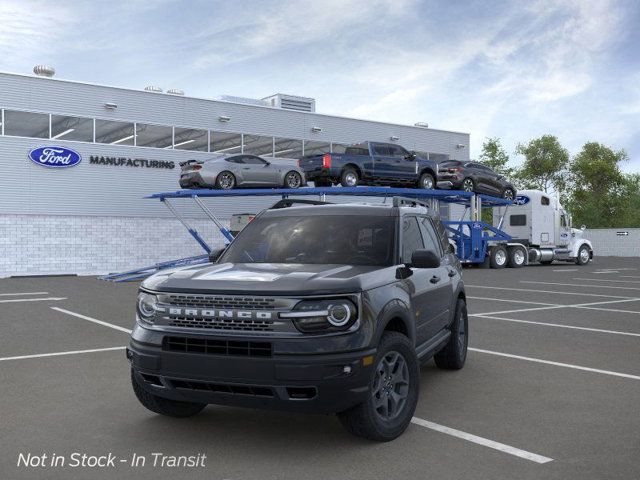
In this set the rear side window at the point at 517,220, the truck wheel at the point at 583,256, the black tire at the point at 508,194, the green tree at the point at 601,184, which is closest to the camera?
the black tire at the point at 508,194

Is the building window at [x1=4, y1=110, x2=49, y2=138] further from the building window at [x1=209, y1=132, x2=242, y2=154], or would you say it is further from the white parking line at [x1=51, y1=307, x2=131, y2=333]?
the white parking line at [x1=51, y1=307, x2=131, y2=333]

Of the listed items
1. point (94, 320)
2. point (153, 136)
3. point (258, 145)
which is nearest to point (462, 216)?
point (258, 145)

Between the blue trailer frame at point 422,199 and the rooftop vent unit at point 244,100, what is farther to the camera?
the rooftop vent unit at point 244,100

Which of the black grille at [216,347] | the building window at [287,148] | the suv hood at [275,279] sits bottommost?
the black grille at [216,347]

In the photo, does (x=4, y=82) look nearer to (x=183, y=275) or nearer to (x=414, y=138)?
(x=414, y=138)

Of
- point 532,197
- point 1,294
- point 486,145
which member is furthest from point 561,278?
point 486,145

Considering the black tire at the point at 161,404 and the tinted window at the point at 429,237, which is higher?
the tinted window at the point at 429,237

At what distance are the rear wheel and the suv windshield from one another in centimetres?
2242

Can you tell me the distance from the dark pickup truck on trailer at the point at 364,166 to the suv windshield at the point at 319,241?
18.3 metres

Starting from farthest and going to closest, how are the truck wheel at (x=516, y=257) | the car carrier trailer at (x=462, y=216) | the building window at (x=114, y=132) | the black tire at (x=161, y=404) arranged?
1. the truck wheel at (x=516, y=257)
2. the building window at (x=114, y=132)
3. the car carrier trailer at (x=462, y=216)
4. the black tire at (x=161, y=404)

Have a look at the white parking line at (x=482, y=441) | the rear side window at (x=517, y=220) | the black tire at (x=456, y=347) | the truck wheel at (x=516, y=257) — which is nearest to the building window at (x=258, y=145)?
the rear side window at (x=517, y=220)

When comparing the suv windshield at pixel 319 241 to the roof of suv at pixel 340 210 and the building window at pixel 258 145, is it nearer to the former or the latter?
the roof of suv at pixel 340 210

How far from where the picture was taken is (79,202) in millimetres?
27844

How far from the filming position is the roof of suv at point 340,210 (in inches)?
233
